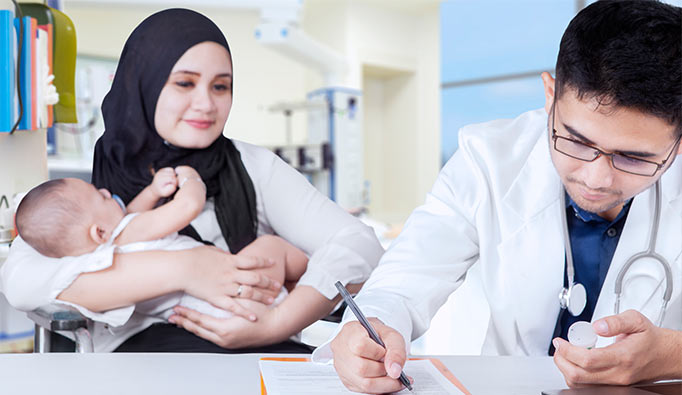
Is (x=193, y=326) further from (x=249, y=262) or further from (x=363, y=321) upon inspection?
(x=363, y=321)

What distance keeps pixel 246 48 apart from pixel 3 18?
1.48 feet

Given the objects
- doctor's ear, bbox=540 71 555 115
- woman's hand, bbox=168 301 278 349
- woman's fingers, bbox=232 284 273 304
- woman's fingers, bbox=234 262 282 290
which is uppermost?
doctor's ear, bbox=540 71 555 115

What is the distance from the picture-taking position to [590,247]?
121 centimetres

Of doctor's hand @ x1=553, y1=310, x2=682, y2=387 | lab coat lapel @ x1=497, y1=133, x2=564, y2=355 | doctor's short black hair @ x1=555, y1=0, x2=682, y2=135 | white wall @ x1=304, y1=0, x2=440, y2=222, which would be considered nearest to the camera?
doctor's hand @ x1=553, y1=310, x2=682, y2=387

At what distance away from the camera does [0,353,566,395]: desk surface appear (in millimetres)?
835

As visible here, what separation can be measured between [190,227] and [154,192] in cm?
10

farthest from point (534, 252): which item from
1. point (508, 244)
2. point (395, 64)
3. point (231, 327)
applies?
point (395, 64)

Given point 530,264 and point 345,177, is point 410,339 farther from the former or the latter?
point 345,177

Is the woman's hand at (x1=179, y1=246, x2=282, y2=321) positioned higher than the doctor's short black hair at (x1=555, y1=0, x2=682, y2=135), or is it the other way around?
the doctor's short black hair at (x1=555, y1=0, x2=682, y2=135)

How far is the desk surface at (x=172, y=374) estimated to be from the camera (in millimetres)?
835

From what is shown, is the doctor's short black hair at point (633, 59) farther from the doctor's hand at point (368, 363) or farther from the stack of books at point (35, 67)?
the stack of books at point (35, 67)

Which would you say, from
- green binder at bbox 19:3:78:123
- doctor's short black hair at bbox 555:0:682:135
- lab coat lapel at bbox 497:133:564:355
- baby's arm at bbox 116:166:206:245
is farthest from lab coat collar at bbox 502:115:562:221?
green binder at bbox 19:3:78:123

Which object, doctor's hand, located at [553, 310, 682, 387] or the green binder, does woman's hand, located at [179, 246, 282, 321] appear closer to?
Answer: the green binder

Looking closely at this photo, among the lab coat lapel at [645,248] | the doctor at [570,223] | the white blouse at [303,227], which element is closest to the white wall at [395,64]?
the white blouse at [303,227]
